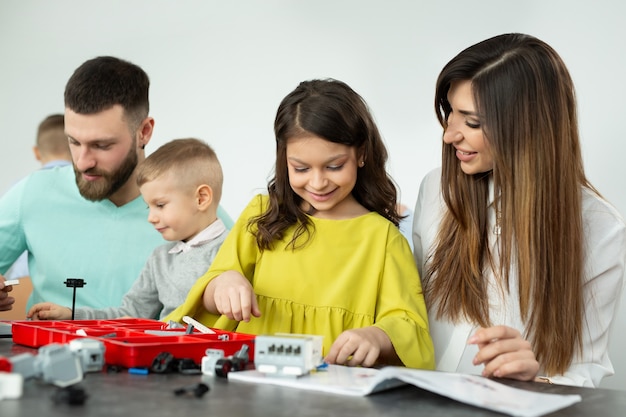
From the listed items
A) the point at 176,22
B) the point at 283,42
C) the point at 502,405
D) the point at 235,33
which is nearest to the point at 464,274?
the point at 502,405

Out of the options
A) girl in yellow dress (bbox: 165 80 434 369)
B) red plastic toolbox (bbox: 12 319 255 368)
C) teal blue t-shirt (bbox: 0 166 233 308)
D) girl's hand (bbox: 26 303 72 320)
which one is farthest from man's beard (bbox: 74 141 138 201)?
red plastic toolbox (bbox: 12 319 255 368)

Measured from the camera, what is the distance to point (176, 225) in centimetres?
222

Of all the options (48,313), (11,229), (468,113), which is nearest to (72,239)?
(11,229)

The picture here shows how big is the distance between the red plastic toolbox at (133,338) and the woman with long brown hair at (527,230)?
605 mm

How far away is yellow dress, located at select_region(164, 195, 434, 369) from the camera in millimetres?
1552

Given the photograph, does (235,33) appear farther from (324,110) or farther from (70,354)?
(70,354)

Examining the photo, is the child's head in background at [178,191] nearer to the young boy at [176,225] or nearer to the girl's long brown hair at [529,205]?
the young boy at [176,225]

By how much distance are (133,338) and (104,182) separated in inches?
56.4

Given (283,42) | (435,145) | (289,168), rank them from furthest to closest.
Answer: (283,42), (435,145), (289,168)

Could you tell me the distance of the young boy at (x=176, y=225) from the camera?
2.13m

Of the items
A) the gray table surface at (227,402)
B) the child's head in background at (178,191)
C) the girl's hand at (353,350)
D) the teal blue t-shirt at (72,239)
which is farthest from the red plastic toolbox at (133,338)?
the teal blue t-shirt at (72,239)

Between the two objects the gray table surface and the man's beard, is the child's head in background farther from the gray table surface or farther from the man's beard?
the gray table surface

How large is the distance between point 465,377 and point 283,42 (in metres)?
2.64

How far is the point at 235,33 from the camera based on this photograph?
3.60 m
